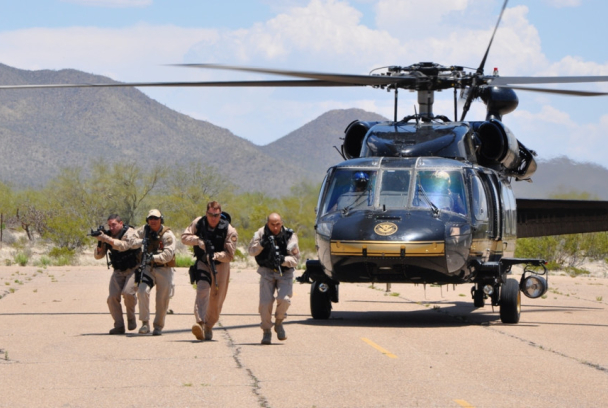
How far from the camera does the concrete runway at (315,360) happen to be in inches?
353

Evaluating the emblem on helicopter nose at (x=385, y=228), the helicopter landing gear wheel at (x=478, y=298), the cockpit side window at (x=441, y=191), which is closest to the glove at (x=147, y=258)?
the emblem on helicopter nose at (x=385, y=228)

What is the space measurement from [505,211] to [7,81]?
150 meters

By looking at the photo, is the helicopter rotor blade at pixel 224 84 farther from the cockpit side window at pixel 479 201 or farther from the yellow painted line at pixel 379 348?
the yellow painted line at pixel 379 348

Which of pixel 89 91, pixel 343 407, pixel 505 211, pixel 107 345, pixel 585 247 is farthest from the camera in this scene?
pixel 89 91

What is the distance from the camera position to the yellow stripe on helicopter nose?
47.7ft

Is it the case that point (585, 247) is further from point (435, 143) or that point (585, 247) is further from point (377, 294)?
point (435, 143)

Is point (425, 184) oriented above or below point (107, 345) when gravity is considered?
above

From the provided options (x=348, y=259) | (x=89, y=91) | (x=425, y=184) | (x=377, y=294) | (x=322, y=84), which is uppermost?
(x=89, y=91)

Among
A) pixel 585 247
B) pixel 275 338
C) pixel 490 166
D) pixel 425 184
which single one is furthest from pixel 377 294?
pixel 585 247

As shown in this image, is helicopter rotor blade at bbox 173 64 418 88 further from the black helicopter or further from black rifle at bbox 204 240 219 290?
black rifle at bbox 204 240 219 290

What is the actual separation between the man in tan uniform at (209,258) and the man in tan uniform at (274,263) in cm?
46

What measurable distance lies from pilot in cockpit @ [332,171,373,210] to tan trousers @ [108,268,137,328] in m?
3.45

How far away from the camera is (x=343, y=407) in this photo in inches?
330

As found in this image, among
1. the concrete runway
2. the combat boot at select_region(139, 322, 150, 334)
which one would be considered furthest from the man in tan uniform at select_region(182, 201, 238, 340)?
the combat boot at select_region(139, 322, 150, 334)
